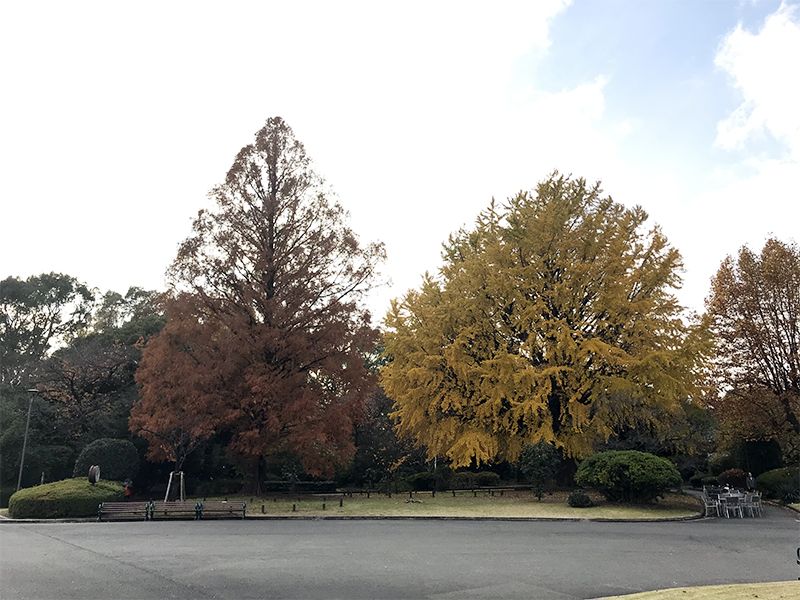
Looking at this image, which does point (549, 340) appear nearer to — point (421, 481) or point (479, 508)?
point (479, 508)

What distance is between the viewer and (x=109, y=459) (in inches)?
981

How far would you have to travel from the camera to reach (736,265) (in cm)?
3005

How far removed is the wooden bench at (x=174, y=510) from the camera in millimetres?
18991

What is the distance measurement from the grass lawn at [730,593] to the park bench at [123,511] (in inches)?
654

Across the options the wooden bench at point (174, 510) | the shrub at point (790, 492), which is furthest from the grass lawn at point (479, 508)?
the shrub at point (790, 492)

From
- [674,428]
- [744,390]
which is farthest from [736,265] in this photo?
[674,428]

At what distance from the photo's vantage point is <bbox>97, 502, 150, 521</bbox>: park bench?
1895 cm

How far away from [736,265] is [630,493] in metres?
16.6

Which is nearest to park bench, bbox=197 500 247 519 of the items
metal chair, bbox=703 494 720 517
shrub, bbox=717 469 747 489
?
metal chair, bbox=703 494 720 517

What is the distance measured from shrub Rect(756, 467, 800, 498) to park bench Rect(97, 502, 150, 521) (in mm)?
24565

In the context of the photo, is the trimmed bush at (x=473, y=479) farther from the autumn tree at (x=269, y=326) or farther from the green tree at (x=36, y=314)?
the green tree at (x=36, y=314)

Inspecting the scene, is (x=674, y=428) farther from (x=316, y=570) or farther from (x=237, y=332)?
(x=316, y=570)

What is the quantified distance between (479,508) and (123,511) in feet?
40.0

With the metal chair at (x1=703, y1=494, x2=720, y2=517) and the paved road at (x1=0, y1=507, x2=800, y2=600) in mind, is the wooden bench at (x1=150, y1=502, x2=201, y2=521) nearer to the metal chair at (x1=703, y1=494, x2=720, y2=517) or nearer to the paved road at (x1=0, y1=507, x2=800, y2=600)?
the paved road at (x1=0, y1=507, x2=800, y2=600)
